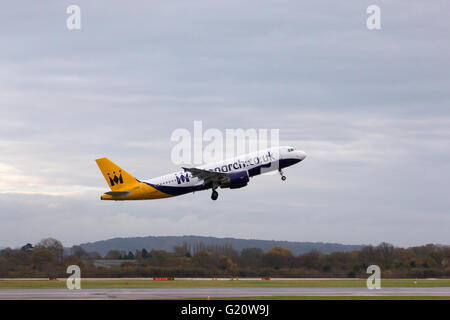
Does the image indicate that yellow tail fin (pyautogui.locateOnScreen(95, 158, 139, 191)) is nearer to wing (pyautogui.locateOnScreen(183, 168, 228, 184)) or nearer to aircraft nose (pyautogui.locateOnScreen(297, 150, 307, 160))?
wing (pyautogui.locateOnScreen(183, 168, 228, 184))

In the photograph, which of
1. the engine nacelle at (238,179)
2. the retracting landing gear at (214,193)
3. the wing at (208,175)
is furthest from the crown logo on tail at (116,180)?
the engine nacelle at (238,179)

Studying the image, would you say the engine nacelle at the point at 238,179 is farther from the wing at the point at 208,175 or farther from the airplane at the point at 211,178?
the wing at the point at 208,175

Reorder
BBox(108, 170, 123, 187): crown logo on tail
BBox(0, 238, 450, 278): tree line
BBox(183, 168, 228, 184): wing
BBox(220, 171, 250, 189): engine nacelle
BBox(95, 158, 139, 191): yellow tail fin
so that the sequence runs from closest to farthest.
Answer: BBox(183, 168, 228, 184): wing < BBox(220, 171, 250, 189): engine nacelle < BBox(95, 158, 139, 191): yellow tail fin < BBox(108, 170, 123, 187): crown logo on tail < BBox(0, 238, 450, 278): tree line

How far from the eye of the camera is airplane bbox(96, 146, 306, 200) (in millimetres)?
89312

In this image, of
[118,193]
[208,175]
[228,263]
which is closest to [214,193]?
[208,175]

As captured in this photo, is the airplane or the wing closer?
the wing

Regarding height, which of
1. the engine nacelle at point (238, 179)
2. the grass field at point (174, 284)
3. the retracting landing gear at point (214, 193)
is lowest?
the grass field at point (174, 284)

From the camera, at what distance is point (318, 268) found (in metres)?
122

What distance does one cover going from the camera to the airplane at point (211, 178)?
8931 centimetres

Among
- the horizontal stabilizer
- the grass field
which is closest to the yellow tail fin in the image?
the horizontal stabilizer
